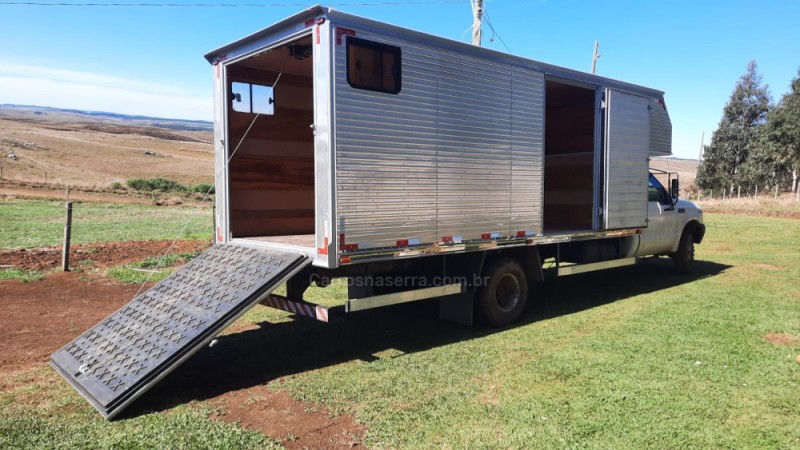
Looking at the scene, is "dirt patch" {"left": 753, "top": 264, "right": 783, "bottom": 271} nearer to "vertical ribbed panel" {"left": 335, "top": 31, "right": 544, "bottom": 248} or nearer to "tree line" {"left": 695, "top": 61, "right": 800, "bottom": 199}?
"vertical ribbed panel" {"left": 335, "top": 31, "right": 544, "bottom": 248}

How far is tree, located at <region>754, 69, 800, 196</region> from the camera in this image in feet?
136

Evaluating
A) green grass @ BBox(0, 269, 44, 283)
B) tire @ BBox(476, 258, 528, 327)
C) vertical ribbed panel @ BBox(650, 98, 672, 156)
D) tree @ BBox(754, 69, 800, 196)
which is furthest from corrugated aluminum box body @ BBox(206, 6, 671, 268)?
tree @ BBox(754, 69, 800, 196)

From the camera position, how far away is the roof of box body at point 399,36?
525 centimetres

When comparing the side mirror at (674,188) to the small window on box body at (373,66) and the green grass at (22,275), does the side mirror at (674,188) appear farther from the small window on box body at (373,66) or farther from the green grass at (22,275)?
the green grass at (22,275)

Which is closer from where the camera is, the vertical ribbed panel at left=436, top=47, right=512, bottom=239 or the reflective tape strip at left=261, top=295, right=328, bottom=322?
the reflective tape strip at left=261, top=295, right=328, bottom=322

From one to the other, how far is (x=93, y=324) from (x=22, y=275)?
4039mm

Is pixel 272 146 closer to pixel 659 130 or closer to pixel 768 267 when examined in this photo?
pixel 659 130

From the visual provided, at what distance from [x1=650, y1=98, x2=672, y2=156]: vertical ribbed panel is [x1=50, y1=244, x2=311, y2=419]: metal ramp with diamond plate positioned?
724 centimetres

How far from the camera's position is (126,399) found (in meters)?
4.32

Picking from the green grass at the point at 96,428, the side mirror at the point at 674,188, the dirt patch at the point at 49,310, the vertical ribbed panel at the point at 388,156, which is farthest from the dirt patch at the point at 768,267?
the dirt patch at the point at 49,310

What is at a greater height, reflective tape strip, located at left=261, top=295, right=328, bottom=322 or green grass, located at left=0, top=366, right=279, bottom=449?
reflective tape strip, located at left=261, top=295, right=328, bottom=322

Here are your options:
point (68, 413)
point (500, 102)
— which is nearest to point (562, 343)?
point (500, 102)

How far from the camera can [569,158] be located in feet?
34.7

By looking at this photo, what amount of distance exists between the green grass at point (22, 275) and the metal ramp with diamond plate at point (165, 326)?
215 inches
